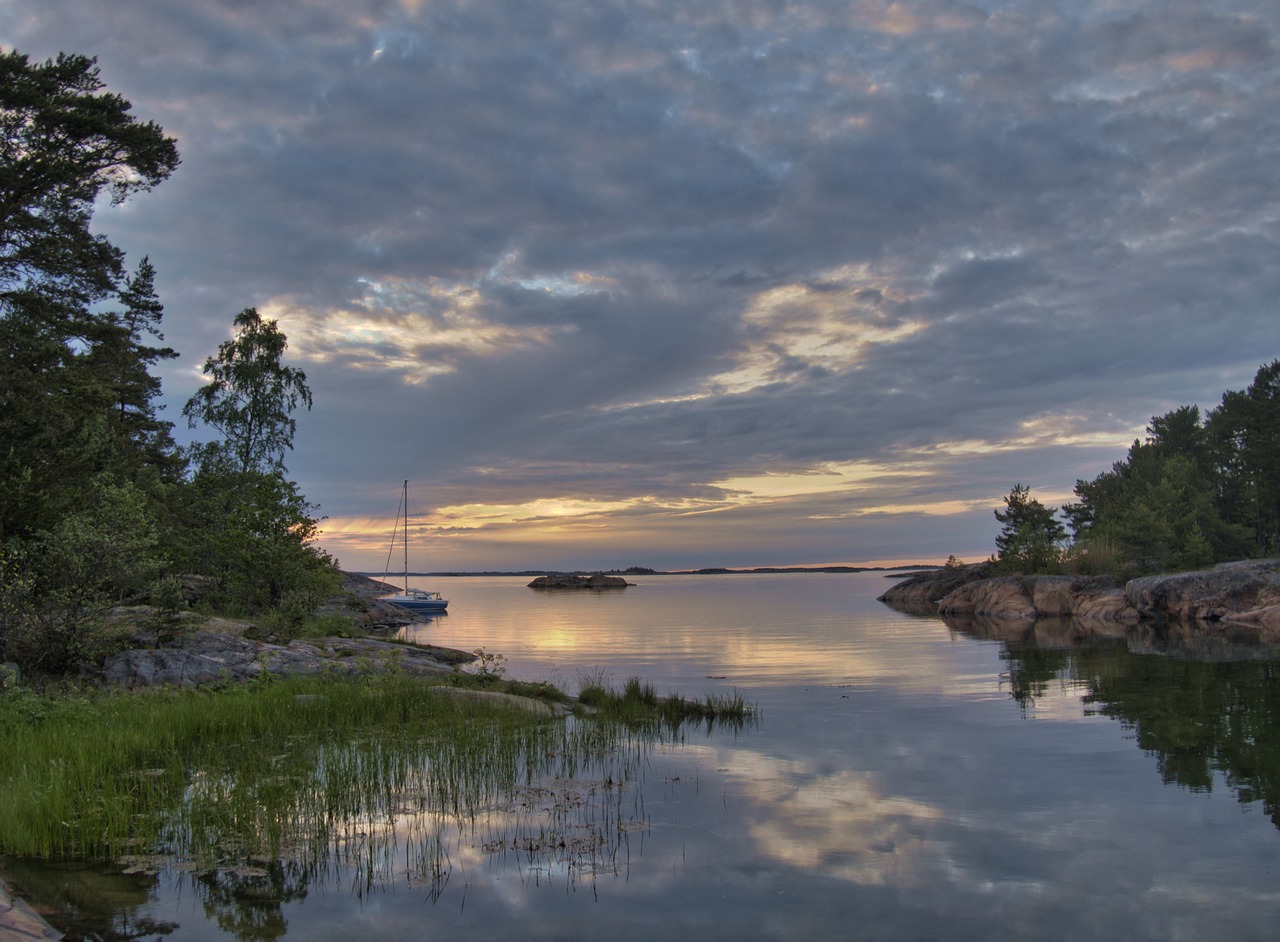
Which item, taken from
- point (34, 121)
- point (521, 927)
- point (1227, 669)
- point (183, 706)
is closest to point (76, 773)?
point (183, 706)

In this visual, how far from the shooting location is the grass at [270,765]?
8.45 m

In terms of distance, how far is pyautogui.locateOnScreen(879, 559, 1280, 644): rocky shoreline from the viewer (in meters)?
42.5

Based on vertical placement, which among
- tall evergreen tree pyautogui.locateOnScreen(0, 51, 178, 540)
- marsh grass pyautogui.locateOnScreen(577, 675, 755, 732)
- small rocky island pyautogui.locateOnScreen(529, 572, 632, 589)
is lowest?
small rocky island pyautogui.locateOnScreen(529, 572, 632, 589)

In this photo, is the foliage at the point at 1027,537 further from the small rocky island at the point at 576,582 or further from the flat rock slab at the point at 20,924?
the small rocky island at the point at 576,582

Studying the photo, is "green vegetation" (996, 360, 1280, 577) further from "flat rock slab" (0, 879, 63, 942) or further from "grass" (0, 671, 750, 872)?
"flat rock slab" (0, 879, 63, 942)

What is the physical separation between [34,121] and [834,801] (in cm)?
2465

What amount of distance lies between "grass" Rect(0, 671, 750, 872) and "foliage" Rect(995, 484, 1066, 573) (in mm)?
59324

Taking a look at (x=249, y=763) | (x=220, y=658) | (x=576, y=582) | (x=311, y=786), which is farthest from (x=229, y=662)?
(x=576, y=582)

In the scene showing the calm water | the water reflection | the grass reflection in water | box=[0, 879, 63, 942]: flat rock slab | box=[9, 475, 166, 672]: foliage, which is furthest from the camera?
box=[9, 475, 166, 672]: foliage

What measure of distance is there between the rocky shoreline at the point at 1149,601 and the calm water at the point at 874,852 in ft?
84.0

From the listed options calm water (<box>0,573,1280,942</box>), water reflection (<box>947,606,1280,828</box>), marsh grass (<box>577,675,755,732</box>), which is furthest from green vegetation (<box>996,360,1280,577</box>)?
marsh grass (<box>577,675,755,732</box>)

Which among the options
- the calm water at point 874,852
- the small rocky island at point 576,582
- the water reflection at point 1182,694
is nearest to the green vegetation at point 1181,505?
the water reflection at point 1182,694

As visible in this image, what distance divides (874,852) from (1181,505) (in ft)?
203

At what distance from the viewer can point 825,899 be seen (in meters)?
7.64
